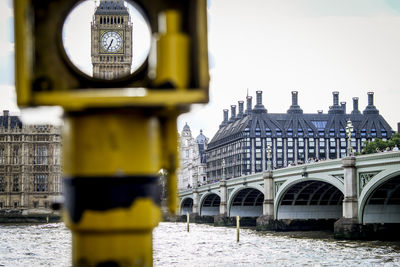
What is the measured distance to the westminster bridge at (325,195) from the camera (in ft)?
146

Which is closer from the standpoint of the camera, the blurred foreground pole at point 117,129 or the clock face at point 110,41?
the blurred foreground pole at point 117,129

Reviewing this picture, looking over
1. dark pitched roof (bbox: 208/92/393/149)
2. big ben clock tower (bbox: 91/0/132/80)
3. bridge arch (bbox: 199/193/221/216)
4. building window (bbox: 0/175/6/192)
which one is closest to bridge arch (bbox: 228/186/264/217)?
bridge arch (bbox: 199/193/221/216)

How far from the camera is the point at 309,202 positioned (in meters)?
63.9

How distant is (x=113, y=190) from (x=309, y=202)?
62522mm

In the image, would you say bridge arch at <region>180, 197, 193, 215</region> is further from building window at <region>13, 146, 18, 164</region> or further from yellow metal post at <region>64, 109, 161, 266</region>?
yellow metal post at <region>64, 109, 161, 266</region>

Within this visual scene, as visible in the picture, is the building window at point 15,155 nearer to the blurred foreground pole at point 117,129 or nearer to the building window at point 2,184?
the building window at point 2,184

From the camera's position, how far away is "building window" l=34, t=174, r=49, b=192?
126750 millimetres

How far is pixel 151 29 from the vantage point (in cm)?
258

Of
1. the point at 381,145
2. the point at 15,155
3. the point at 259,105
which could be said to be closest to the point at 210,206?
the point at 381,145

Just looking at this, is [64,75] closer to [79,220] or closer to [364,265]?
[79,220]

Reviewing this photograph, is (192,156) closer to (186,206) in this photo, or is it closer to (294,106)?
(294,106)

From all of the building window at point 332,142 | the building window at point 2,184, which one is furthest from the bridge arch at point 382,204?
the building window at point 332,142

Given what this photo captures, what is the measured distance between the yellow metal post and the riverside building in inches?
5249

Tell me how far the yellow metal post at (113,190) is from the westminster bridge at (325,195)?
39.4 metres
